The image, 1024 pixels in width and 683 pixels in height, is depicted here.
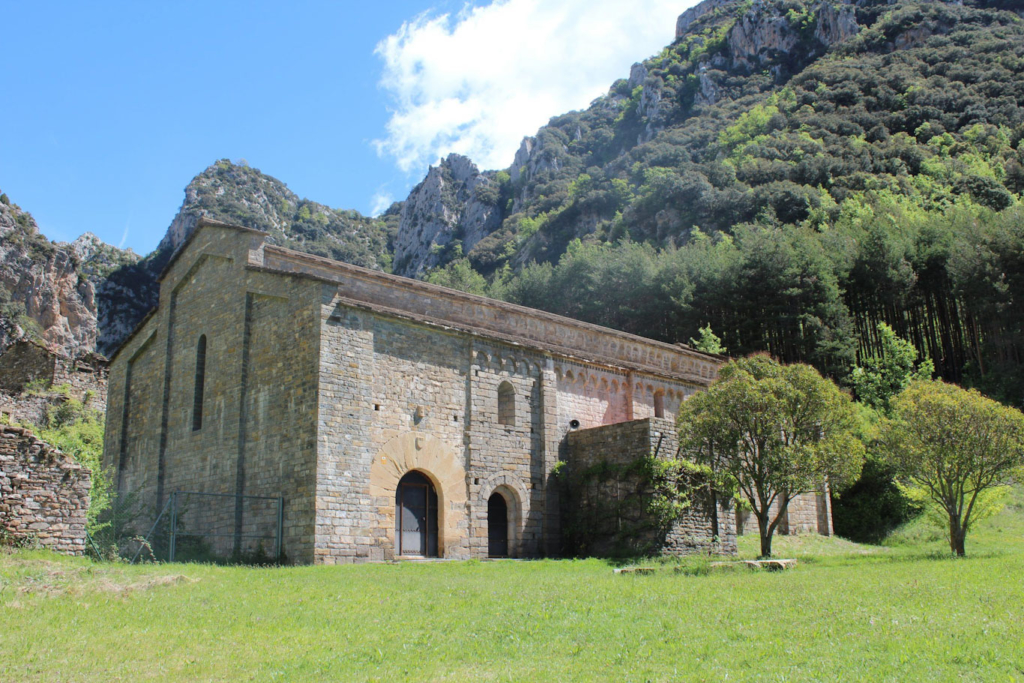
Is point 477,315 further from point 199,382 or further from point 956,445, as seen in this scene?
point 956,445

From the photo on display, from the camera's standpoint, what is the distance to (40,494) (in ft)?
48.9

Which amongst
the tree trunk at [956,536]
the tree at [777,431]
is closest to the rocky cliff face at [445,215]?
the tree at [777,431]

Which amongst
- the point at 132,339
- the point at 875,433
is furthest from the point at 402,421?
the point at 875,433

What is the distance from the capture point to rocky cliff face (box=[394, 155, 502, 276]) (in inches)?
3981

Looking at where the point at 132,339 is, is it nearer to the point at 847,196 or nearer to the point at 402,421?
the point at 402,421

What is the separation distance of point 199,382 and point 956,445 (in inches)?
824

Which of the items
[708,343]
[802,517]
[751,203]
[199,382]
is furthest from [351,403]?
[751,203]

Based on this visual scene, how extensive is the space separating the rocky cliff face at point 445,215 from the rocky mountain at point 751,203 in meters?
0.33

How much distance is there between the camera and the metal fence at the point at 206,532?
17.3 m

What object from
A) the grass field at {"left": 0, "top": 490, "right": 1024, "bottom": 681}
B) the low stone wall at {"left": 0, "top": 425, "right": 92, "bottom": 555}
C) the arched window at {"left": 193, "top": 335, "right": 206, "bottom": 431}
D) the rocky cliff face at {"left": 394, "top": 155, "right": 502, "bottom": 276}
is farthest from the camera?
the rocky cliff face at {"left": 394, "top": 155, "right": 502, "bottom": 276}

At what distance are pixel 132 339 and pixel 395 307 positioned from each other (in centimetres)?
1067

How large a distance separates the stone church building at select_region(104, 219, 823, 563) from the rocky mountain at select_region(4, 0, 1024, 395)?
20.8 m

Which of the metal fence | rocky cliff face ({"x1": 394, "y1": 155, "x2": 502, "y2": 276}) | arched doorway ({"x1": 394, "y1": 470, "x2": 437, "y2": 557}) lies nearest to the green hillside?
rocky cliff face ({"x1": 394, "y1": 155, "x2": 502, "y2": 276})

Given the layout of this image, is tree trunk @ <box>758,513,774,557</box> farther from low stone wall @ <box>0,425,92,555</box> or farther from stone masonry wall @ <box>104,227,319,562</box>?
low stone wall @ <box>0,425,92,555</box>
